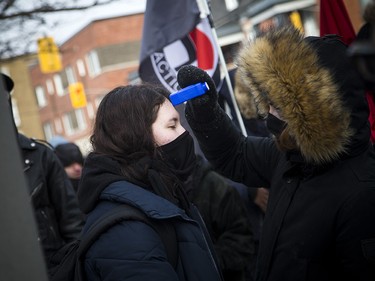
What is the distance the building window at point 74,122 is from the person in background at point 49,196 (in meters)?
36.4

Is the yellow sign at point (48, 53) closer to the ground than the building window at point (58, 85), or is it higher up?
closer to the ground

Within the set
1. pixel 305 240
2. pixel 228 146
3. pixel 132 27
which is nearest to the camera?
pixel 305 240

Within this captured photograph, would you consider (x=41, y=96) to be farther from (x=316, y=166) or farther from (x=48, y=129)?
(x=316, y=166)

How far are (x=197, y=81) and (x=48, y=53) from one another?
33.2ft

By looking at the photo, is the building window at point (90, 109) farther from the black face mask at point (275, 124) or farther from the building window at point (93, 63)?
the black face mask at point (275, 124)

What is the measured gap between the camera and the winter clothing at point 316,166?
174 cm

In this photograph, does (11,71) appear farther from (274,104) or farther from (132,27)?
(274,104)

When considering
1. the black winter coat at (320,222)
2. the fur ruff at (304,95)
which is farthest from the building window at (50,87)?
the black winter coat at (320,222)

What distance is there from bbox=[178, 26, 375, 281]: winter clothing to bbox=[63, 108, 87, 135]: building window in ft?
124

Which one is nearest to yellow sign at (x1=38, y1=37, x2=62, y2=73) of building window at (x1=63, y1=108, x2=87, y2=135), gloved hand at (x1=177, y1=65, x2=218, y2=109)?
gloved hand at (x1=177, y1=65, x2=218, y2=109)

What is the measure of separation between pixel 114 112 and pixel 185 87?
1.41 ft

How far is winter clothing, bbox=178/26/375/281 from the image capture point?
68.6 inches

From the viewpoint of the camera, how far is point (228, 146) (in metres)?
2.42

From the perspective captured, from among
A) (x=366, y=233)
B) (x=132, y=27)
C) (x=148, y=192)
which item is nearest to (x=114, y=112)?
(x=148, y=192)
